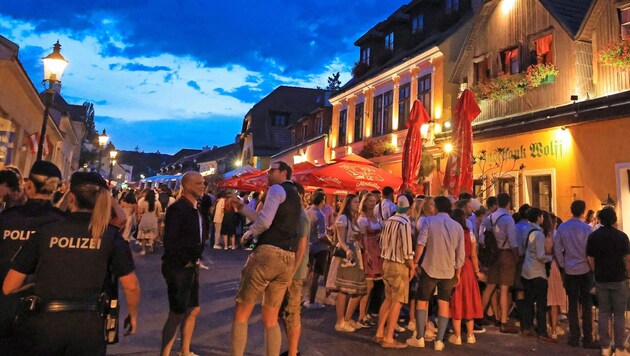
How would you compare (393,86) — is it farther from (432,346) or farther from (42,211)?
(42,211)

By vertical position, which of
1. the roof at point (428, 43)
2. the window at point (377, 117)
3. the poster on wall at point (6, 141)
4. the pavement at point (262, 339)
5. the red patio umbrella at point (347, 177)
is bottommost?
the pavement at point (262, 339)

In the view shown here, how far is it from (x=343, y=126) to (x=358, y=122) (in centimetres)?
178

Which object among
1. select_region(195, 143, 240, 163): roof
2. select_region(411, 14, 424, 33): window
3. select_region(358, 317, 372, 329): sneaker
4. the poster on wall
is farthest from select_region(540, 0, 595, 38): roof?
select_region(195, 143, 240, 163): roof

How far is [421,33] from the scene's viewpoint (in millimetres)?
21391

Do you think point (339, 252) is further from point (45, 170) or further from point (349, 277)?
point (45, 170)

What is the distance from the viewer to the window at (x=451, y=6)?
1997cm

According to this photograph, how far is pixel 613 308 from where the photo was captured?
588cm

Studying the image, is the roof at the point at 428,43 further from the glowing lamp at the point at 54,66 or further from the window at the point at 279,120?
the window at the point at 279,120

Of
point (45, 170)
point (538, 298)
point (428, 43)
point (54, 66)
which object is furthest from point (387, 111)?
point (45, 170)

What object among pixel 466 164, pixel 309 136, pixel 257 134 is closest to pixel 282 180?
pixel 466 164

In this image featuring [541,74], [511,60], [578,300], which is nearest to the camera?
[578,300]

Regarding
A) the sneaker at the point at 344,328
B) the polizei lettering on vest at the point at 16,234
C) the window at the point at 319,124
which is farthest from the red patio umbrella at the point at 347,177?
the window at the point at 319,124

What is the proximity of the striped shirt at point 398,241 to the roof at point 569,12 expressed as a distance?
10.5m

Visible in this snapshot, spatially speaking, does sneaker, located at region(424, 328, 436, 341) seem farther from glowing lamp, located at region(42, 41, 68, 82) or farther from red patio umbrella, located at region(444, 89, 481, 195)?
glowing lamp, located at region(42, 41, 68, 82)
